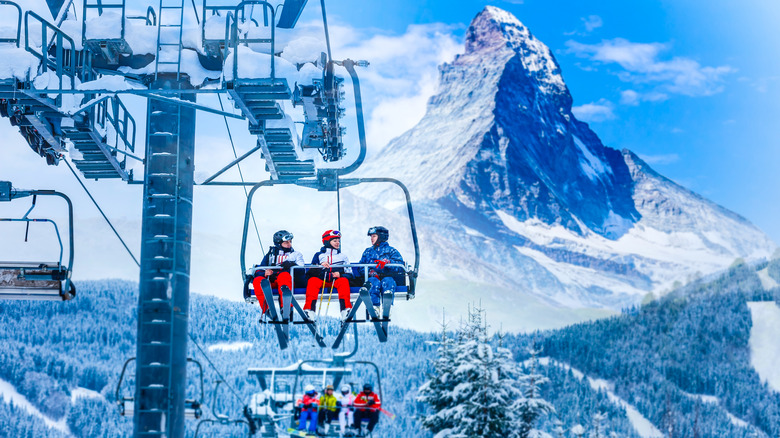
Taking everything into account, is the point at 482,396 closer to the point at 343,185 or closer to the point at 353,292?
the point at 343,185

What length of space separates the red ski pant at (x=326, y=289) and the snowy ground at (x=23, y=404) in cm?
15947

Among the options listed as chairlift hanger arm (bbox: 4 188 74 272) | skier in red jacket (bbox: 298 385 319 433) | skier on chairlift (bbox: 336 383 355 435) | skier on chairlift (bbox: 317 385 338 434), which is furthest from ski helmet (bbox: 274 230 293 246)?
skier in red jacket (bbox: 298 385 319 433)

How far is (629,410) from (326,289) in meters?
184

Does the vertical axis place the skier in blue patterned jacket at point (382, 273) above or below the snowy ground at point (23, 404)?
below

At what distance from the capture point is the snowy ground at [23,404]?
164375mm

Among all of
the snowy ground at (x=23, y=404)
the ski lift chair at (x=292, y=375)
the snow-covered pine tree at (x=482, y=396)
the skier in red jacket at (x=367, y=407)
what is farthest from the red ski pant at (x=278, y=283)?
the snowy ground at (x=23, y=404)

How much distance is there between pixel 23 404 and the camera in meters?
172

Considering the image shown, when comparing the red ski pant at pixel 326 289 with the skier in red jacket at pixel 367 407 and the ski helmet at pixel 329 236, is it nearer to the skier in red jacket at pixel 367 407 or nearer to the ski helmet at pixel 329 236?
the ski helmet at pixel 329 236

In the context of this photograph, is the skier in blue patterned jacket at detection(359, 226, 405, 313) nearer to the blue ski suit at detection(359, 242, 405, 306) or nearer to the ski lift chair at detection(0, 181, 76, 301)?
the blue ski suit at detection(359, 242, 405, 306)

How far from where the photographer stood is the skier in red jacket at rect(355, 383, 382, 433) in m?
19.0

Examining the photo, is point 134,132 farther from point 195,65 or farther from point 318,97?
point 318,97

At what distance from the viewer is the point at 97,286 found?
200m

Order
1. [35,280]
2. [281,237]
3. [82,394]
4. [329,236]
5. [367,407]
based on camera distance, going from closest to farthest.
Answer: [35,280], [329,236], [281,237], [367,407], [82,394]

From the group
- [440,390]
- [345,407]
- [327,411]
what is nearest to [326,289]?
[345,407]
